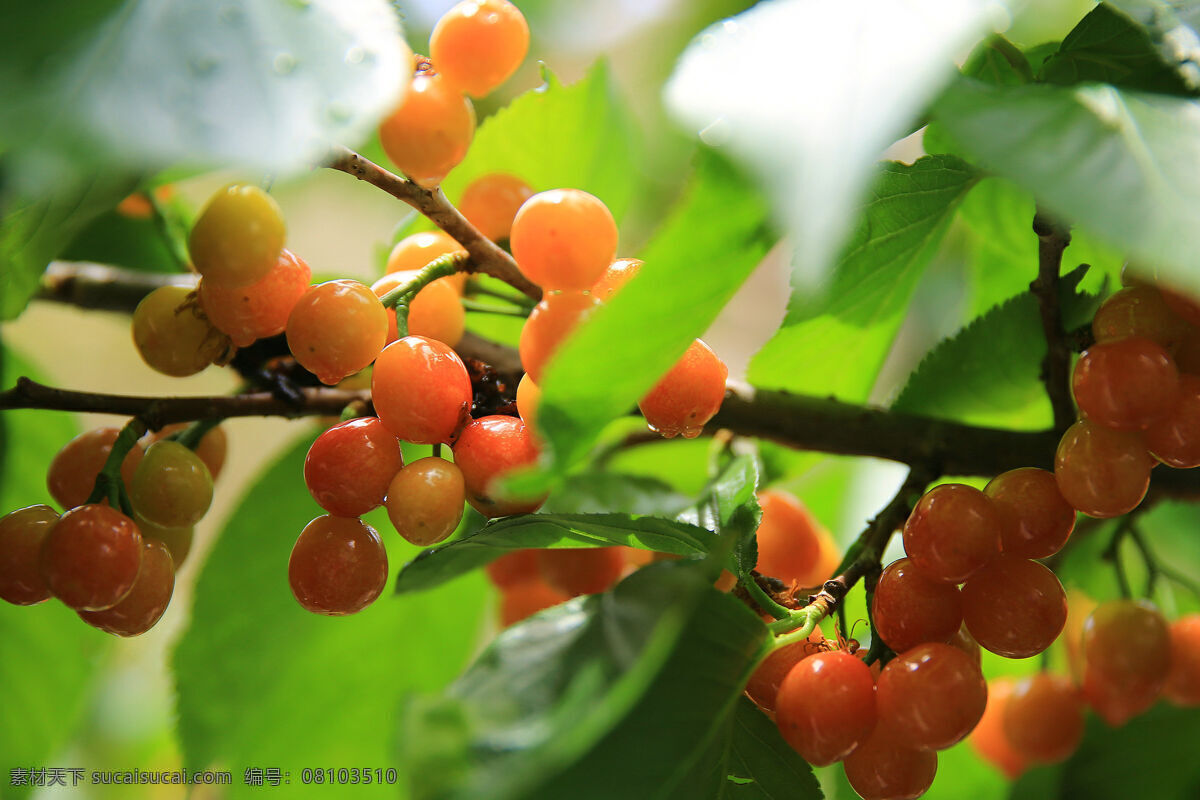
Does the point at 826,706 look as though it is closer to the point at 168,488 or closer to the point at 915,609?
the point at 915,609

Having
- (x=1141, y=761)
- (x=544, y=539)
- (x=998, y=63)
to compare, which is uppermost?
(x=998, y=63)

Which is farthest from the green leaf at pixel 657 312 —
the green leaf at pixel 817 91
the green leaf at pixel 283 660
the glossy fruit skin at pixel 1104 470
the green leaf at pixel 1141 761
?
the green leaf at pixel 1141 761

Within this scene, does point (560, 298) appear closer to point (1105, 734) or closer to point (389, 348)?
point (389, 348)

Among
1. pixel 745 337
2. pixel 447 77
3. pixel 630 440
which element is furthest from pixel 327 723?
pixel 745 337

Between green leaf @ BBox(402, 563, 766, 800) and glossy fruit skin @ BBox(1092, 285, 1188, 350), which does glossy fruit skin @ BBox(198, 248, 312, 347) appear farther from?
glossy fruit skin @ BBox(1092, 285, 1188, 350)

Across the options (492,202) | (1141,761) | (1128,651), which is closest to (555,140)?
(492,202)

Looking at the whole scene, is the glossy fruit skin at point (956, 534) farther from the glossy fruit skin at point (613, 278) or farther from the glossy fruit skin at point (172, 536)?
the glossy fruit skin at point (172, 536)

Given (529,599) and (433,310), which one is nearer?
(433,310)
